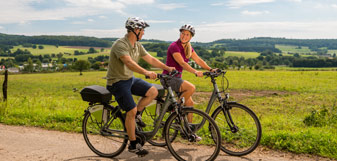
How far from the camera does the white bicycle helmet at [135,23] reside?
4293 millimetres

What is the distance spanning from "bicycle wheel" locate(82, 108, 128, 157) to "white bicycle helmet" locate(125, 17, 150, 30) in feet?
5.05

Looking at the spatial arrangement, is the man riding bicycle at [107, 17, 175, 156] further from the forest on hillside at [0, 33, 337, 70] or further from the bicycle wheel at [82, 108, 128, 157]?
the forest on hillside at [0, 33, 337, 70]

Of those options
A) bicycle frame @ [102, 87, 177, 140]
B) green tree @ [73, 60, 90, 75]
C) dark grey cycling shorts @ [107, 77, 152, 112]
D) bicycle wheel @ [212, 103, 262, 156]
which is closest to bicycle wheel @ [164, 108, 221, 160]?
bicycle frame @ [102, 87, 177, 140]

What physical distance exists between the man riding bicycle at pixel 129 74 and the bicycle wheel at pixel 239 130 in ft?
4.13

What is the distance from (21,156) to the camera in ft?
15.7

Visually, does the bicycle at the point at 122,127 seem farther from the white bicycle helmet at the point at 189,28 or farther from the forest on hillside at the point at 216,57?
the forest on hillside at the point at 216,57

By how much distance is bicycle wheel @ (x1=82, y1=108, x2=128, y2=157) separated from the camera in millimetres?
4882

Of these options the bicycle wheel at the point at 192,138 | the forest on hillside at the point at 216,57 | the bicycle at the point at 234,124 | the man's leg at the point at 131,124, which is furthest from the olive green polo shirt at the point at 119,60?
the forest on hillside at the point at 216,57

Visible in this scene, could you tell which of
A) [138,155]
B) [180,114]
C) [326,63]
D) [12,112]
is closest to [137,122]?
[138,155]

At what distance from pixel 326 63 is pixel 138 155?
10688 centimetres

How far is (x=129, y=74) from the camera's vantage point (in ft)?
14.6

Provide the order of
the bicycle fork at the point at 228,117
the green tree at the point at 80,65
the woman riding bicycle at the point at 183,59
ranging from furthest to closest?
the green tree at the point at 80,65 → the woman riding bicycle at the point at 183,59 → the bicycle fork at the point at 228,117

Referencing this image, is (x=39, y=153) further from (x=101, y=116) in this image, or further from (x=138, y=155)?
(x=138, y=155)

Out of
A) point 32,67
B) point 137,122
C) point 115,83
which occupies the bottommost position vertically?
point 32,67
